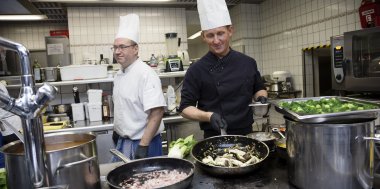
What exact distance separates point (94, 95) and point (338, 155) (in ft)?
11.2

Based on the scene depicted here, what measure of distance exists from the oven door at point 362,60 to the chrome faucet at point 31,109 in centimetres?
293

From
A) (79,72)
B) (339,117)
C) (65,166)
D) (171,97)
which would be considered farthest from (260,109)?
(79,72)

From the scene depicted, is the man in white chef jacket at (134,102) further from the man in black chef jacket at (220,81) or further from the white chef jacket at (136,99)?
the man in black chef jacket at (220,81)

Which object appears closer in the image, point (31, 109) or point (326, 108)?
point (31, 109)

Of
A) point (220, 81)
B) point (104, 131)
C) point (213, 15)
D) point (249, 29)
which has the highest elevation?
point (249, 29)

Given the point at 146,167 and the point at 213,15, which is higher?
the point at 213,15

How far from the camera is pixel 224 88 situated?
6.41 feet

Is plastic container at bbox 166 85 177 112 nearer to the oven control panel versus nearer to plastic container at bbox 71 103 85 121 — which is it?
plastic container at bbox 71 103 85 121

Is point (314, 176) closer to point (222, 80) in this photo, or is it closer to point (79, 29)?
point (222, 80)

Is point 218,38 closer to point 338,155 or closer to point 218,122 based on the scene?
point 218,122

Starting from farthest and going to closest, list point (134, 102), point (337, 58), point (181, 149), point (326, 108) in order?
point (337, 58), point (134, 102), point (181, 149), point (326, 108)

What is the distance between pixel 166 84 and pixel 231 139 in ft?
10.4

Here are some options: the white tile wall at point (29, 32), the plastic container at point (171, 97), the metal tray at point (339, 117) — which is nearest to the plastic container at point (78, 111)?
the plastic container at point (171, 97)

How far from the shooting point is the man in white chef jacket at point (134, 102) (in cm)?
236
